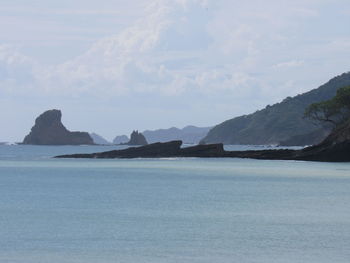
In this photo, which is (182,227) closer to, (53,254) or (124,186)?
(53,254)

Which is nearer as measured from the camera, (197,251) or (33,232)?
(197,251)

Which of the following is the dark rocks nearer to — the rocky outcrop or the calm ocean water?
the rocky outcrop

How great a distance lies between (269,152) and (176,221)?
11473 cm

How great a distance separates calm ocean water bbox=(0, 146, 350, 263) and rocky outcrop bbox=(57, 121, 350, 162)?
47752 mm

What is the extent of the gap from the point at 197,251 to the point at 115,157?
513 ft

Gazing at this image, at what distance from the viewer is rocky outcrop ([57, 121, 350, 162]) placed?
148 metres

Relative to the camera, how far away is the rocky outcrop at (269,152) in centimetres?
14850

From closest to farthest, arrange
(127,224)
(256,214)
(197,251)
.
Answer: (197,251) < (127,224) < (256,214)

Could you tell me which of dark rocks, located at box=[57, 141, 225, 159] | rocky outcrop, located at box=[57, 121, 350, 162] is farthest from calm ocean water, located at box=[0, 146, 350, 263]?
dark rocks, located at box=[57, 141, 225, 159]

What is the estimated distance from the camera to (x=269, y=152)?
169 m

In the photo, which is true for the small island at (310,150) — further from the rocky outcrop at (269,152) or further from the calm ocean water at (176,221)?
the calm ocean water at (176,221)

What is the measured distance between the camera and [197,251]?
138 feet

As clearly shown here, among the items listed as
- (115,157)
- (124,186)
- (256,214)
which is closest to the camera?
(256,214)

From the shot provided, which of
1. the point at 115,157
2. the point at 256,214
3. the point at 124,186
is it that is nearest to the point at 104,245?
the point at 256,214
